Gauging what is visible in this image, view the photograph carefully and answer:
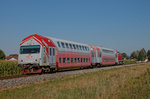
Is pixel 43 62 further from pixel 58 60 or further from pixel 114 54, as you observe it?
pixel 114 54

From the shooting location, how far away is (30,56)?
17.8m

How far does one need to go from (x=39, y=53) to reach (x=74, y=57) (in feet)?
25.5

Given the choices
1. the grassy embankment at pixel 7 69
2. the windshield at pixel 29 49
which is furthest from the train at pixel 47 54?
the grassy embankment at pixel 7 69

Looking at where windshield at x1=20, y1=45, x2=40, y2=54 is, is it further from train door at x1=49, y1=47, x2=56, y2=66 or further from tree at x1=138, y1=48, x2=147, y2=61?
tree at x1=138, y1=48, x2=147, y2=61

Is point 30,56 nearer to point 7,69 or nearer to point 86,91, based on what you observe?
→ point 7,69

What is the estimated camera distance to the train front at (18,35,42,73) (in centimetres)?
1752

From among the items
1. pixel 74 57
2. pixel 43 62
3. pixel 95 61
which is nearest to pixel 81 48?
pixel 74 57

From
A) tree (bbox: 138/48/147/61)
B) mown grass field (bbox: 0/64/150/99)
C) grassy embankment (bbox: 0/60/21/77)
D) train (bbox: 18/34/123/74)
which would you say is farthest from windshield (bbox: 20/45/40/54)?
tree (bbox: 138/48/147/61)

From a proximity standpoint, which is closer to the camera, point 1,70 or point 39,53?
point 39,53

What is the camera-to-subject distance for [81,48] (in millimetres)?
27609

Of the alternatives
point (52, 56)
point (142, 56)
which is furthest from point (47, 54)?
point (142, 56)

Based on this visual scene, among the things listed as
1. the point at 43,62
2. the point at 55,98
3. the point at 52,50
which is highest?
the point at 52,50

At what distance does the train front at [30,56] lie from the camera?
17516mm

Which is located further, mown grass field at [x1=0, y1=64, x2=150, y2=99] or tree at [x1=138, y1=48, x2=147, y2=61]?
tree at [x1=138, y1=48, x2=147, y2=61]
